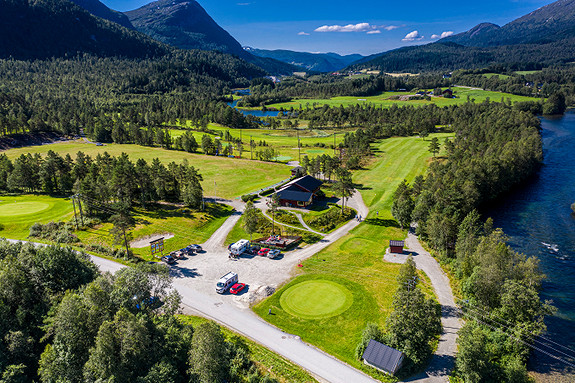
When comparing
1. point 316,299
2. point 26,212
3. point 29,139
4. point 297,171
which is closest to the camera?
point 316,299

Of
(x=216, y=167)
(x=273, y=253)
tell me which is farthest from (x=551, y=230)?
(x=216, y=167)

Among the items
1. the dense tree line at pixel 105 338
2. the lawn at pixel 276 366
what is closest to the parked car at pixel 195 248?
the dense tree line at pixel 105 338

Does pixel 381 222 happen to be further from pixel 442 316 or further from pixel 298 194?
pixel 442 316

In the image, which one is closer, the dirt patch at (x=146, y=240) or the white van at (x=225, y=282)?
the white van at (x=225, y=282)

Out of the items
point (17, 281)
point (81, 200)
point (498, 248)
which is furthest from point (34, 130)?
point (498, 248)

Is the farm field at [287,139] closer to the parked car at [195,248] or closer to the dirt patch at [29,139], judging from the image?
the dirt patch at [29,139]

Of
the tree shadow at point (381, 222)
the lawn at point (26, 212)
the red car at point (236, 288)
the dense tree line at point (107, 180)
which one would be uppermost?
the dense tree line at point (107, 180)
